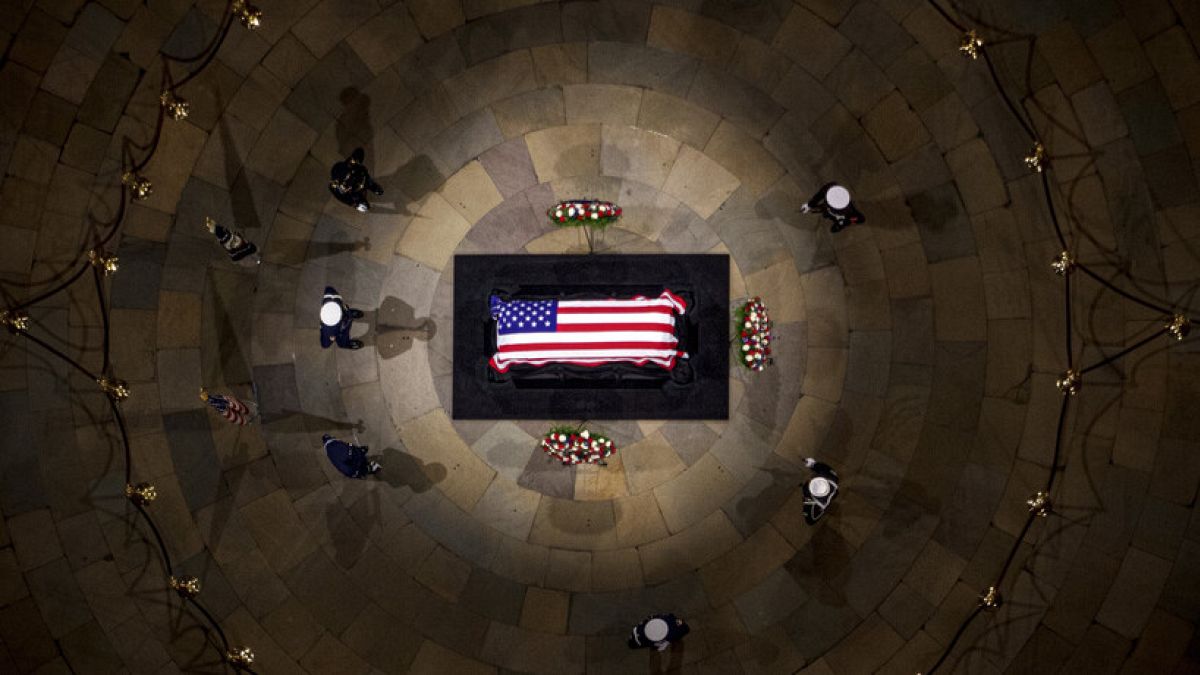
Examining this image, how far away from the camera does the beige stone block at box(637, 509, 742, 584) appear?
13445 millimetres

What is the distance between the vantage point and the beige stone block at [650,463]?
13711 mm

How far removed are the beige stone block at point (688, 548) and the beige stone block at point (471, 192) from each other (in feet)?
23.4

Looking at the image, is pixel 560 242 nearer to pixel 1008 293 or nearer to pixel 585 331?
pixel 585 331

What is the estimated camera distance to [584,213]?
13.5 m

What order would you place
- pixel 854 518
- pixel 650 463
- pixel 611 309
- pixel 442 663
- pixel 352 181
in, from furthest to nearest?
pixel 650 463
pixel 854 518
pixel 442 663
pixel 352 181
pixel 611 309

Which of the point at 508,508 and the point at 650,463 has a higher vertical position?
the point at 650,463

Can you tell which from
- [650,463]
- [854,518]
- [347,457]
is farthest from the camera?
[650,463]

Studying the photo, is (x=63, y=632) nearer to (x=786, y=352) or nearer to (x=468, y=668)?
(x=468, y=668)

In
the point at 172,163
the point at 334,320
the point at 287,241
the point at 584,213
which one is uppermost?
the point at 172,163

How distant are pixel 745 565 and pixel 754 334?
14.0ft

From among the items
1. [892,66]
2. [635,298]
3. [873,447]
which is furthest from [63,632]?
[892,66]

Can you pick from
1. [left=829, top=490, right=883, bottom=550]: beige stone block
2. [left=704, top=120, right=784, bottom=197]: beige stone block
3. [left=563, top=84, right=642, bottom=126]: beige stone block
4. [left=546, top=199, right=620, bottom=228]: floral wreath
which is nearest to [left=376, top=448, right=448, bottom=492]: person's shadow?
[left=546, top=199, right=620, bottom=228]: floral wreath

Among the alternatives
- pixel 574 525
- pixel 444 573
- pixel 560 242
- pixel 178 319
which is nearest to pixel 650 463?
pixel 574 525

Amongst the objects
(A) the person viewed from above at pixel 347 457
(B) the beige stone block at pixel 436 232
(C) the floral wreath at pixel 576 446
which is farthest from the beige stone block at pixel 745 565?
(B) the beige stone block at pixel 436 232
